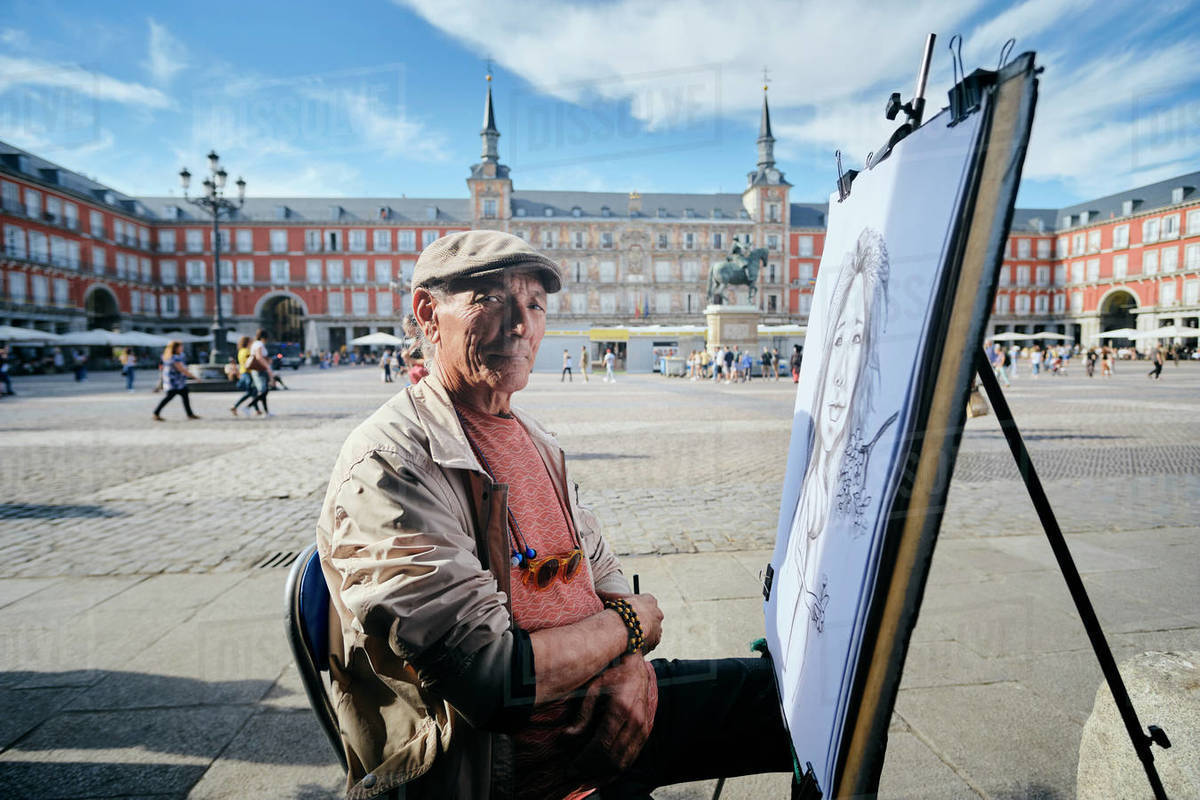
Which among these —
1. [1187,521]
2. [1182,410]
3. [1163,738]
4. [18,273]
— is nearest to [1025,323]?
[1182,410]

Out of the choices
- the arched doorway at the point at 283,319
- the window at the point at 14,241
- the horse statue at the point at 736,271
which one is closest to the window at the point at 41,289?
the window at the point at 14,241

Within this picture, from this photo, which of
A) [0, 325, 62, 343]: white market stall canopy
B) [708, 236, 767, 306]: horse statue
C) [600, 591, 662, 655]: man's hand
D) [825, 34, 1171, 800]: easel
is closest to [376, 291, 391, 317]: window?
[0, 325, 62, 343]: white market stall canopy

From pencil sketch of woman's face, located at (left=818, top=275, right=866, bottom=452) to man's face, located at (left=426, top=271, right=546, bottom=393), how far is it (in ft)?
2.13

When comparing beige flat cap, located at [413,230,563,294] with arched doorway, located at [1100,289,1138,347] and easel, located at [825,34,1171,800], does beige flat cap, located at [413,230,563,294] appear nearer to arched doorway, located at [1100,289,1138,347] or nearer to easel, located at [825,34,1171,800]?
easel, located at [825,34,1171,800]

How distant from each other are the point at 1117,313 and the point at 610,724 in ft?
229

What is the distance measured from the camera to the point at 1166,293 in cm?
4731

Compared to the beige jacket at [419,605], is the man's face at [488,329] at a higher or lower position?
higher

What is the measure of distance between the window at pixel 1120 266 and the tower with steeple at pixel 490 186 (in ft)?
171

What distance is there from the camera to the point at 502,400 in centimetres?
144

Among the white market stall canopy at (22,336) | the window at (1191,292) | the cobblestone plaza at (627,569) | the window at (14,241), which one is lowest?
the cobblestone plaza at (627,569)

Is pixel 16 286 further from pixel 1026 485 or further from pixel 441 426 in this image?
pixel 1026 485

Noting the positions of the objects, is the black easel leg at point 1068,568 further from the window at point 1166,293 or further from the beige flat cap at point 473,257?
the window at point 1166,293

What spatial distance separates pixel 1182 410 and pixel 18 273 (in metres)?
53.8

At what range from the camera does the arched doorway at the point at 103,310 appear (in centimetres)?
4547
